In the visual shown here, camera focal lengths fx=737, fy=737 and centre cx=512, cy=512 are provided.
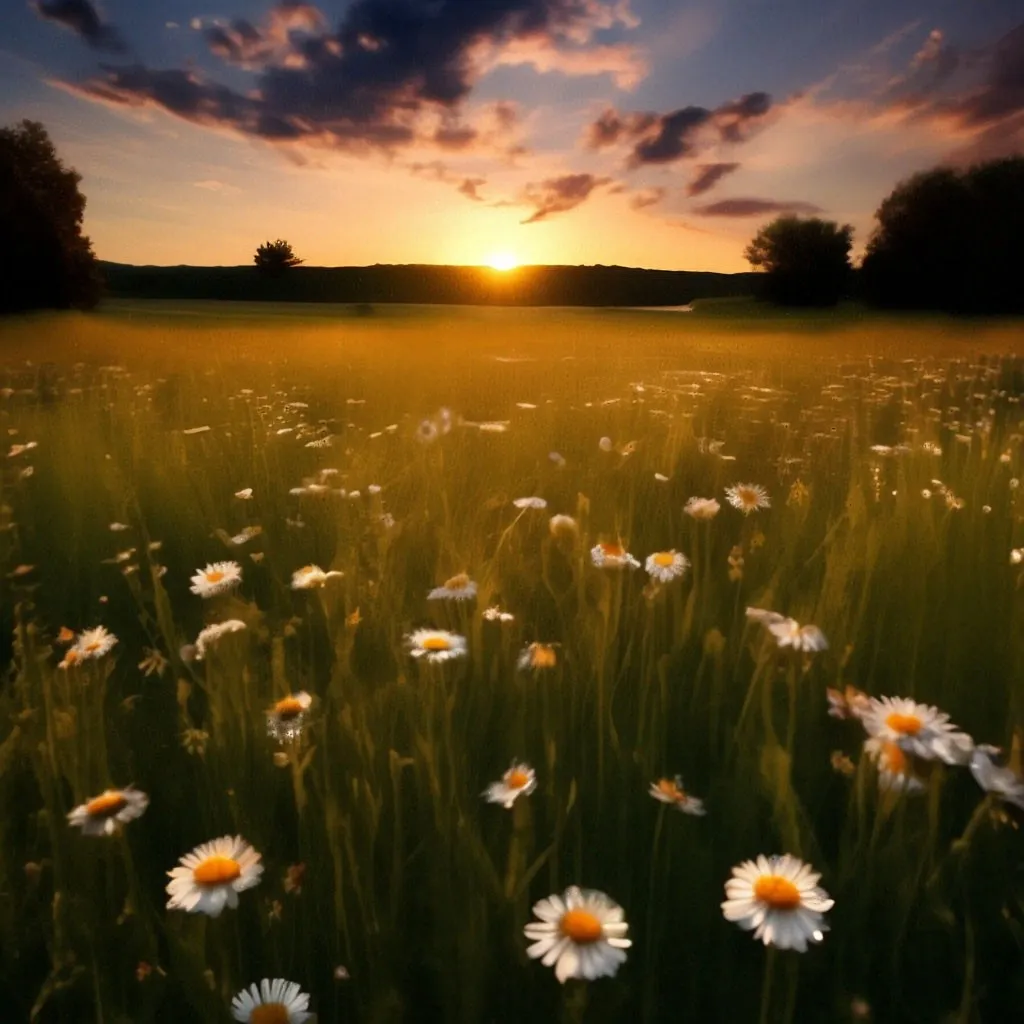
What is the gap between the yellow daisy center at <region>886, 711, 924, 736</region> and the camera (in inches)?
41.2

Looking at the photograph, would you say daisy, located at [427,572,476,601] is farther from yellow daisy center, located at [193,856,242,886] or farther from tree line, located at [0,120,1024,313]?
tree line, located at [0,120,1024,313]

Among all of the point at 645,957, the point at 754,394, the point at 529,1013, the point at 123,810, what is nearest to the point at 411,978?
the point at 529,1013

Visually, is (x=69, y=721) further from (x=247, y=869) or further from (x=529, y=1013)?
(x=529, y=1013)

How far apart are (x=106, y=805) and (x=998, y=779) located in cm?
127

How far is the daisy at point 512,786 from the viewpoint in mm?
1070

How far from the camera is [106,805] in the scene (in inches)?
44.5

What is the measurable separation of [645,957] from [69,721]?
96 centimetres

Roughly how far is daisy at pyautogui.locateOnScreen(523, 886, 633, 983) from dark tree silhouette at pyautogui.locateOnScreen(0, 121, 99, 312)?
3056 centimetres

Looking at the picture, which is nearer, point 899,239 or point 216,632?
point 216,632

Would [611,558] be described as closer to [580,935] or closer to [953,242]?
[580,935]

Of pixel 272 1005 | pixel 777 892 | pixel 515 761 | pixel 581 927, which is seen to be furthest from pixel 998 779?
pixel 272 1005

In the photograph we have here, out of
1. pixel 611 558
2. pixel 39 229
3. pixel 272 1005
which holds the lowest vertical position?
pixel 272 1005

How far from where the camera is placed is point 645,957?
979mm

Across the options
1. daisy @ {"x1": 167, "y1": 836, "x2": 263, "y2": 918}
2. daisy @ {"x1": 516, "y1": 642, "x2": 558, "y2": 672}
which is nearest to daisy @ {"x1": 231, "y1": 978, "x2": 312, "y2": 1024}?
daisy @ {"x1": 167, "y1": 836, "x2": 263, "y2": 918}
